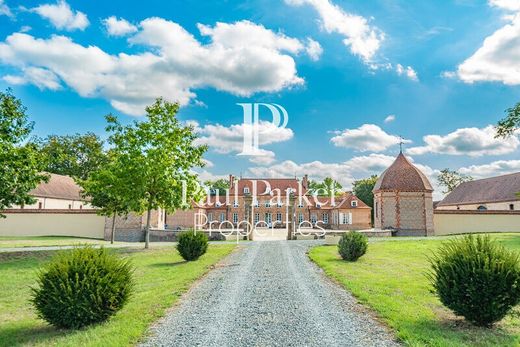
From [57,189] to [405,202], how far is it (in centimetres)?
4564

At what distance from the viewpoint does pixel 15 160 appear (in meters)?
18.5

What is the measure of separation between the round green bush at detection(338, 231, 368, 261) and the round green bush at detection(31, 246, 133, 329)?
11.6 metres

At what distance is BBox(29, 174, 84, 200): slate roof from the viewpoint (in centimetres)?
4947

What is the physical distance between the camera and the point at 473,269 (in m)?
7.43

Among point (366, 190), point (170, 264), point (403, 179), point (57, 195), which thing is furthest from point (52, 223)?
point (366, 190)

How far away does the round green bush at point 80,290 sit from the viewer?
7730 mm

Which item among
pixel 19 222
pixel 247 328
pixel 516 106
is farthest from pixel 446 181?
pixel 247 328

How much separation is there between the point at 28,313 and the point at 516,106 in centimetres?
3302

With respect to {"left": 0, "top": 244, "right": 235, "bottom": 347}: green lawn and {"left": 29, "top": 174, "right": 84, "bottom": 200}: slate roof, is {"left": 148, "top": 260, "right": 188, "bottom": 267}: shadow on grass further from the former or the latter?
{"left": 29, "top": 174, "right": 84, "bottom": 200}: slate roof

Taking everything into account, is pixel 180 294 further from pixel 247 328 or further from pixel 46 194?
pixel 46 194

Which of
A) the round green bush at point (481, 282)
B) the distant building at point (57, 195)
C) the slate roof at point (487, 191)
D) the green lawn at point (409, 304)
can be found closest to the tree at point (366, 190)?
the slate roof at point (487, 191)

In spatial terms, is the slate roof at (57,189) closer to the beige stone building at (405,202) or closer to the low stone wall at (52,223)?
the low stone wall at (52,223)

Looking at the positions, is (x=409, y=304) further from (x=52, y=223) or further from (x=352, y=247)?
(x=52, y=223)

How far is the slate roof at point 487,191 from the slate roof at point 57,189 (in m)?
55.6
